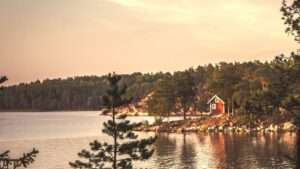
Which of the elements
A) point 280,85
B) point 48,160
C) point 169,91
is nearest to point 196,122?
point 169,91

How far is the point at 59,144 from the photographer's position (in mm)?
94438

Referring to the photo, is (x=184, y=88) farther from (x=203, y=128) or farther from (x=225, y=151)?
(x=225, y=151)

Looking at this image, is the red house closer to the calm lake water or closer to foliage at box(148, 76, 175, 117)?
foliage at box(148, 76, 175, 117)

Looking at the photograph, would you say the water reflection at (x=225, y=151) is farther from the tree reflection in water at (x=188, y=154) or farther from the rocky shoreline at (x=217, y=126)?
the rocky shoreline at (x=217, y=126)

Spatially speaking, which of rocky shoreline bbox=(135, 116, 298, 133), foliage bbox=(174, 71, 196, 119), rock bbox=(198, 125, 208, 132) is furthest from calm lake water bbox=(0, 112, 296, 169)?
foliage bbox=(174, 71, 196, 119)

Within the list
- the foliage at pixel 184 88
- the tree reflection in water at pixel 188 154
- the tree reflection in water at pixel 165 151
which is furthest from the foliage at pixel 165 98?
the tree reflection in water at pixel 188 154

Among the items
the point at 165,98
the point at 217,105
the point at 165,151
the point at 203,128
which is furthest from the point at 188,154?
the point at 217,105

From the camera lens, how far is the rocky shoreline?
104m

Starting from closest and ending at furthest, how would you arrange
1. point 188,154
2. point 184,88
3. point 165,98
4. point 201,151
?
1. point 188,154
2. point 201,151
3. point 165,98
4. point 184,88

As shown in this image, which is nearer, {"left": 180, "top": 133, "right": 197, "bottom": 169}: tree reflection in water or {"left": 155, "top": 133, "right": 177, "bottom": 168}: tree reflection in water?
{"left": 180, "top": 133, "right": 197, "bottom": 169}: tree reflection in water

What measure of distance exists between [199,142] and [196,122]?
2984cm

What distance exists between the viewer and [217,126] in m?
112

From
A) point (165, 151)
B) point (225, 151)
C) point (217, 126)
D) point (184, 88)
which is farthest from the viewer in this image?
point (184, 88)

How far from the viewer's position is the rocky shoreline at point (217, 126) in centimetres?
10362
